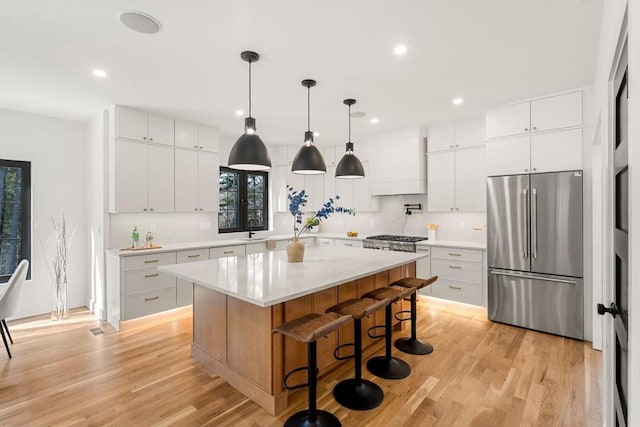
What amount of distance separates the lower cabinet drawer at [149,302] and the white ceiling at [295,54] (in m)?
2.31

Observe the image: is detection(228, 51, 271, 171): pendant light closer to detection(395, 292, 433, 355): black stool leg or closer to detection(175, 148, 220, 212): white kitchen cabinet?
detection(395, 292, 433, 355): black stool leg

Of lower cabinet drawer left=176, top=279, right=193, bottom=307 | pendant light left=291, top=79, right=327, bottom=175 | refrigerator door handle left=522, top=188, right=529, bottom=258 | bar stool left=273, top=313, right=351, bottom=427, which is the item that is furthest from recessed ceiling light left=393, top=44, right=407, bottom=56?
lower cabinet drawer left=176, top=279, right=193, bottom=307

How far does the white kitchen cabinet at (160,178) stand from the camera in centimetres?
416

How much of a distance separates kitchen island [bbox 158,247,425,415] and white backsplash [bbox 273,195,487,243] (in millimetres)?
2015

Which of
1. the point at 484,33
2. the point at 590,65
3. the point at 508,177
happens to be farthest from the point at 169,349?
the point at 590,65

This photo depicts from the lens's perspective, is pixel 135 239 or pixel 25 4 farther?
pixel 135 239

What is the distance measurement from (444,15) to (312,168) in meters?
1.59

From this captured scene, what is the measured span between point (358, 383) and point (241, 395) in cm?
88

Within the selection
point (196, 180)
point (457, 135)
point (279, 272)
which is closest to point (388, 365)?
point (279, 272)

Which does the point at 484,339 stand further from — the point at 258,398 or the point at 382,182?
the point at 382,182

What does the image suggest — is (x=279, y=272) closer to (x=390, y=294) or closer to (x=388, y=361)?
(x=390, y=294)

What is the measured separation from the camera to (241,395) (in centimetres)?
237

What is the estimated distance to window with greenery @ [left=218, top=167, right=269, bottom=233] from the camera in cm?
559

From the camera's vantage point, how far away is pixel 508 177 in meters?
3.73
